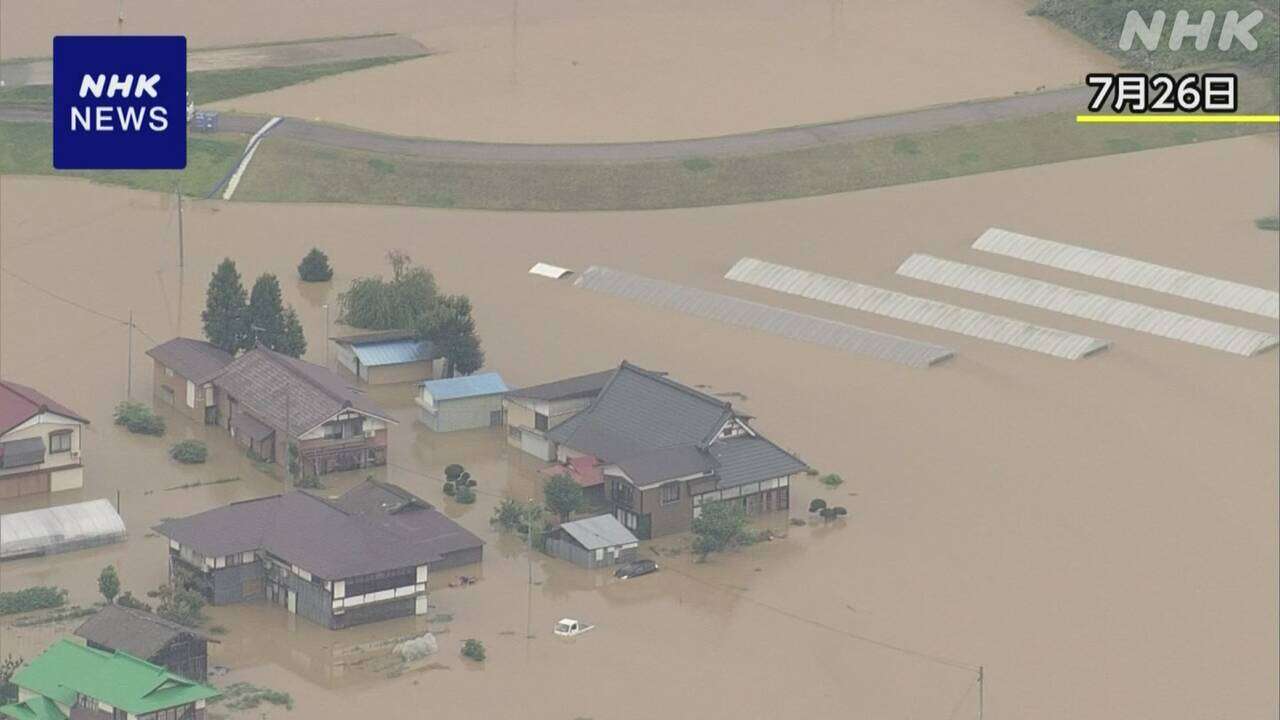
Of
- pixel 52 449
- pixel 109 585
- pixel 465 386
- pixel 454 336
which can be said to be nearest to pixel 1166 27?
pixel 454 336

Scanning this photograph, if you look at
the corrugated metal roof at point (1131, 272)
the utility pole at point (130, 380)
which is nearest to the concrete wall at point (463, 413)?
the utility pole at point (130, 380)

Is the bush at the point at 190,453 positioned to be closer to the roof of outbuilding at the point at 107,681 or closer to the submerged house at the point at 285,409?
the submerged house at the point at 285,409

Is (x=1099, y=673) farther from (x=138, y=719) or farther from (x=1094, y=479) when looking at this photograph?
(x=138, y=719)

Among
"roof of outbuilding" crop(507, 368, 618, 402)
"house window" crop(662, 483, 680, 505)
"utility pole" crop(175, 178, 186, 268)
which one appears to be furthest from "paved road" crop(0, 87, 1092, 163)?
"house window" crop(662, 483, 680, 505)

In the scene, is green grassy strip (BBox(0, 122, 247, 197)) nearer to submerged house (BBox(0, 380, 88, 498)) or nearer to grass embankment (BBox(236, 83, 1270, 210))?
grass embankment (BBox(236, 83, 1270, 210))

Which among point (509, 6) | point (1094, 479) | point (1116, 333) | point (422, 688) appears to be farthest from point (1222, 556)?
point (509, 6)

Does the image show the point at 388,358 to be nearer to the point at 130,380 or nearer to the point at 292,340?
the point at 292,340

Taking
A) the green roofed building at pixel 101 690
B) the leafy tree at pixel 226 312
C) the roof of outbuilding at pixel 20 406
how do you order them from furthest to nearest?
the leafy tree at pixel 226 312, the roof of outbuilding at pixel 20 406, the green roofed building at pixel 101 690
